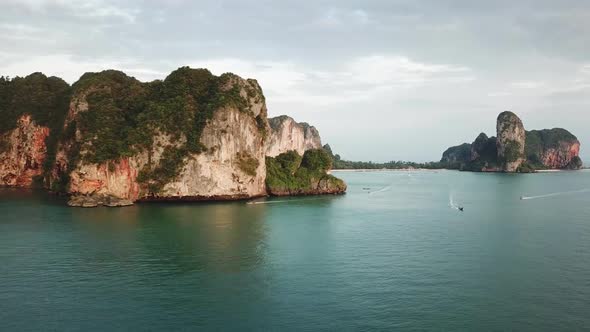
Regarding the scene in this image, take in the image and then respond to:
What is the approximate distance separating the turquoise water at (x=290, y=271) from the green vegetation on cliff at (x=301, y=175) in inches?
1034

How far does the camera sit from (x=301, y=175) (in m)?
94.4

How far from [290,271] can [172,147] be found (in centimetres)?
4741

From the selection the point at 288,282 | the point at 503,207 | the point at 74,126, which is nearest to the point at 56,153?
the point at 74,126

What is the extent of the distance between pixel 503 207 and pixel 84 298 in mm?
64486

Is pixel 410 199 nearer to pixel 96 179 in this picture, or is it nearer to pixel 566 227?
pixel 566 227

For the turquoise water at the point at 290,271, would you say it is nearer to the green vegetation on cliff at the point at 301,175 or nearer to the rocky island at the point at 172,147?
the rocky island at the point at 172,147

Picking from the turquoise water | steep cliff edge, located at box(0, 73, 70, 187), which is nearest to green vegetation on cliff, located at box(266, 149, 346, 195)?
the turquoise water

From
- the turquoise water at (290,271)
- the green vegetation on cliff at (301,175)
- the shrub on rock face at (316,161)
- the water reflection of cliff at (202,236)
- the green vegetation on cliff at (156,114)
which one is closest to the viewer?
the turquoise water at (290,271)

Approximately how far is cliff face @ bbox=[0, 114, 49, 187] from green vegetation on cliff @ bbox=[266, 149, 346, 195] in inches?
2035

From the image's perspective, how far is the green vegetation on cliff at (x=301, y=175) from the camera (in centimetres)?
9104

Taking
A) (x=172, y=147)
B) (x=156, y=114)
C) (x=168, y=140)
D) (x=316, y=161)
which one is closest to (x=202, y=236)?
(x=172, y=147)

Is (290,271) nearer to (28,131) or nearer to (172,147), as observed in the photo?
(172,147)

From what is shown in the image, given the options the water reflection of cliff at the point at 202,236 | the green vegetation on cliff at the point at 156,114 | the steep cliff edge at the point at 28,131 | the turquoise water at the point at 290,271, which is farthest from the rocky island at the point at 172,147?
the turquoise water at the point at 290,271

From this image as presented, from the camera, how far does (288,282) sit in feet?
108
